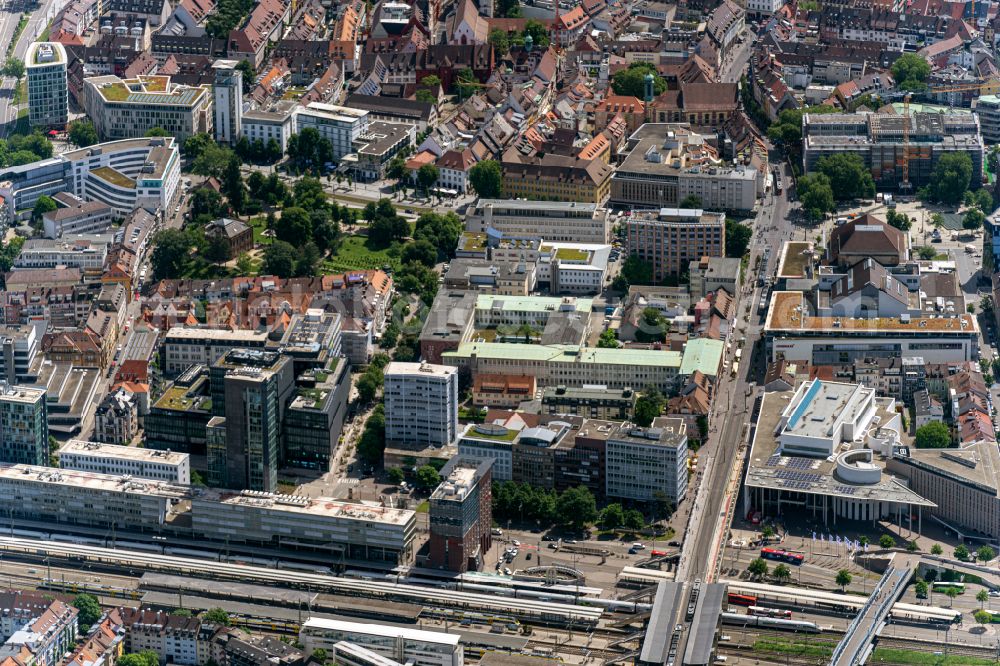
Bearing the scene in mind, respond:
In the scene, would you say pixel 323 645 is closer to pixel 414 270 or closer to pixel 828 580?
pixel 828 580

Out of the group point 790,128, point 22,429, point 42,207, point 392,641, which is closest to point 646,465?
point 392,641

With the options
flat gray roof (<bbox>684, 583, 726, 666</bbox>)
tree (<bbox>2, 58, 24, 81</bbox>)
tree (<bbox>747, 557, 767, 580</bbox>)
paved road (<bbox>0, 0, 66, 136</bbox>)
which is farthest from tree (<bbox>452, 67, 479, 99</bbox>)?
flat gray roof (<bbox>684, 583, 726, 666</bbox>)

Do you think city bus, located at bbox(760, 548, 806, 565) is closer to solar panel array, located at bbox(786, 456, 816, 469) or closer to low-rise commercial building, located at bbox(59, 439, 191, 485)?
solar panel array, located at bbox(786, 456, 816, 469)

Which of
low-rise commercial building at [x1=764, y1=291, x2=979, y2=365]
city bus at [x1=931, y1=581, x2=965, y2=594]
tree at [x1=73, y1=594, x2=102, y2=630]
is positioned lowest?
tree at [x1=73, y1=594, x2=102, y2=630]

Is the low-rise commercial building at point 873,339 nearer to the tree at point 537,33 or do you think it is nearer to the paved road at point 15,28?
the tree at point 537,33

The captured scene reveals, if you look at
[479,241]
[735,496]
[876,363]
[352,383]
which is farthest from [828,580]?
[479,241]
